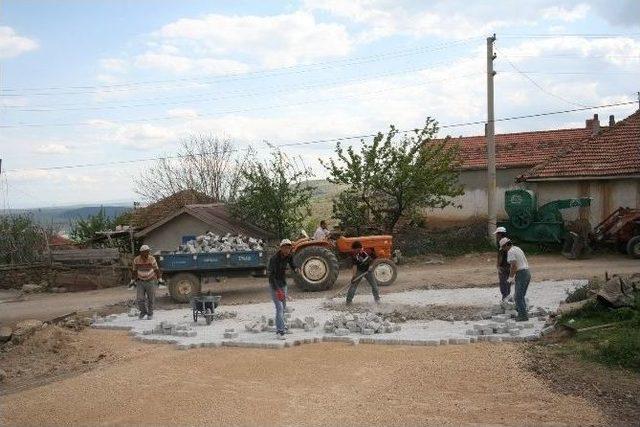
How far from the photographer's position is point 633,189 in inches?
890

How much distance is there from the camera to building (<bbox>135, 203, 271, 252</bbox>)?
2297 cm

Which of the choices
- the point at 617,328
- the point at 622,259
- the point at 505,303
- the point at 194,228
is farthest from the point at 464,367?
the point at 194,228

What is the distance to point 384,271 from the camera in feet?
57.9

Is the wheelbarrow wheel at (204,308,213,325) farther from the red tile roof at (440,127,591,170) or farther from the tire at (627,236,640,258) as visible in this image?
the red tile roof at (440,127,591,170)

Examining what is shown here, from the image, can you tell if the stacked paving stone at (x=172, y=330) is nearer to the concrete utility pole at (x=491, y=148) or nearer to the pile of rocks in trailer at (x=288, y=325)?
the pile of rocks in trailer at (x=288, y=325)

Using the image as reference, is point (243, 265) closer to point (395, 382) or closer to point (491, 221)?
point (395, 382)

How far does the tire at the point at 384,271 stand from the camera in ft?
57.5

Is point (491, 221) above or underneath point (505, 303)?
above

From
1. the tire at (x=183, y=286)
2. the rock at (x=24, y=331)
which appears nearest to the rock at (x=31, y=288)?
the tire at (x=183, y=286)

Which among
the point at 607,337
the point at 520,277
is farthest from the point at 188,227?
the point at 607,337

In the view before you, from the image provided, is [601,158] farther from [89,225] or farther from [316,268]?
[89,225]

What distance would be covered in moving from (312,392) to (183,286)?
30.5 ft

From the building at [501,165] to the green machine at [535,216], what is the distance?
378 centimetres

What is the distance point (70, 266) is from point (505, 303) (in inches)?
620
